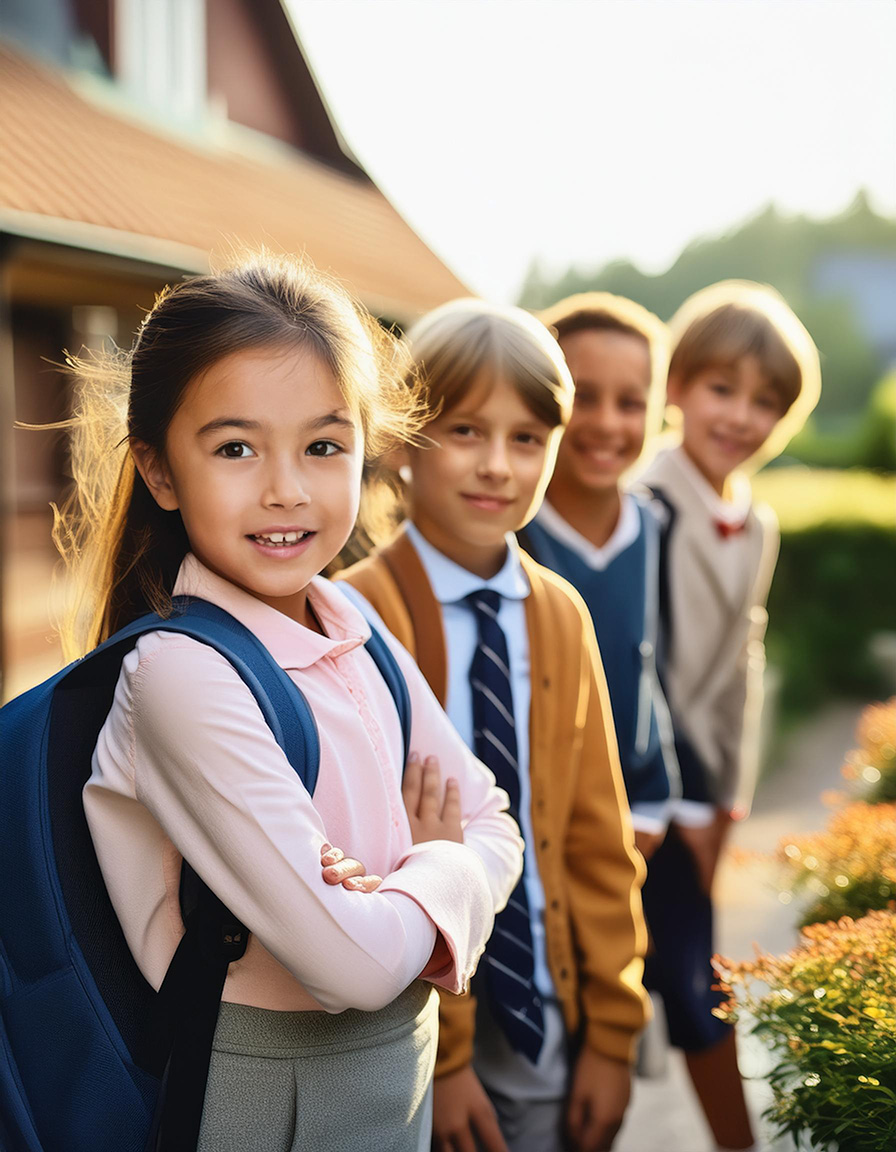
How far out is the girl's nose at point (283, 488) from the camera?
52.3 inches

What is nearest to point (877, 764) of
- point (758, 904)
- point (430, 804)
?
point (430, 804)

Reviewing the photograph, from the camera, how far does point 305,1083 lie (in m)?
1.33

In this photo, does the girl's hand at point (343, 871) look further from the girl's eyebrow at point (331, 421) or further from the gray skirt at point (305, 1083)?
the girl's eyebrow at point (331, 421)

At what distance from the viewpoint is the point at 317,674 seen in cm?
144

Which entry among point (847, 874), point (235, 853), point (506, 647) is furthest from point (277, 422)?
point (847, 874)

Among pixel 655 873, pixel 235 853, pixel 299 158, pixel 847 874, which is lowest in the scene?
pixel 655 873

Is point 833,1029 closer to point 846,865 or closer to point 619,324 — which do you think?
point 846,865

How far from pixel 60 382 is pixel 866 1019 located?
920 cm

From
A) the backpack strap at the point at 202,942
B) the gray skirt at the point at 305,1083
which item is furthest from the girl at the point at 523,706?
the backpack strap at the point at 202,942

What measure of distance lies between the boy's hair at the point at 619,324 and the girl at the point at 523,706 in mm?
541

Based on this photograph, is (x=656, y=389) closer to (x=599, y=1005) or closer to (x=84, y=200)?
(x=599, y=1005)

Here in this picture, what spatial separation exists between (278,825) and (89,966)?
12.3 inches

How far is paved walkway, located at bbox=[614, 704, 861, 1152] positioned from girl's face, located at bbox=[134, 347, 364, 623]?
103 cm

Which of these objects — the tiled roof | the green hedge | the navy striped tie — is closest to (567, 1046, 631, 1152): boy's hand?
the navy striped tie
